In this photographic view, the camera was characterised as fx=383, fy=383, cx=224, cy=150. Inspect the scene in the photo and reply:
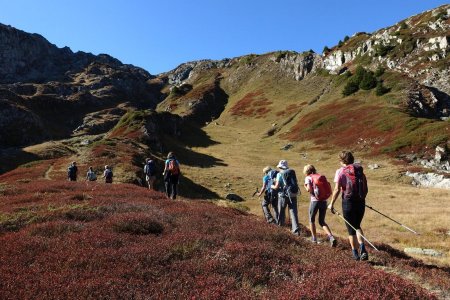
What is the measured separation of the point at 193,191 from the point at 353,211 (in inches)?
1182

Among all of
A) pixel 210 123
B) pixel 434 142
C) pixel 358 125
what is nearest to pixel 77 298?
pixel 434 142

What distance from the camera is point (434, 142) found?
52781 millimetres

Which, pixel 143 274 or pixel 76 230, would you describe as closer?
pixel 143 274

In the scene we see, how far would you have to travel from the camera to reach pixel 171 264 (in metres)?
9.01

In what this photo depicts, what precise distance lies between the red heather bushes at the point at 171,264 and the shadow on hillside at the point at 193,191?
81.5 ft

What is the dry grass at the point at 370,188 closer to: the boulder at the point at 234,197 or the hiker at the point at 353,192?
the boulder at the point at 234,197

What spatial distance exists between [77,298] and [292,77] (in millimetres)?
141161

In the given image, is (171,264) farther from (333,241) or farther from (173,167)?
(173,167)

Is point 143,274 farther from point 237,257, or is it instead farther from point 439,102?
point 439,102

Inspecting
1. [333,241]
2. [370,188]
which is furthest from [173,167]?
[370,188]

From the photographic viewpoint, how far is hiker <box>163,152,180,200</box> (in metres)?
22.8

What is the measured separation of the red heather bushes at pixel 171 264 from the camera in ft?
24.4

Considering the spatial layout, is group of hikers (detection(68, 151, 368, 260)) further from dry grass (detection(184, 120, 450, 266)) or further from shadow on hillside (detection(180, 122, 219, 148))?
shadow on hillside (detection(180, 122, 219, 148))

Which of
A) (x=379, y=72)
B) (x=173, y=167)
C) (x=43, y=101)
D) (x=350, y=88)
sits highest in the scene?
(x=379, y=72)
